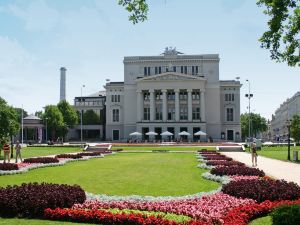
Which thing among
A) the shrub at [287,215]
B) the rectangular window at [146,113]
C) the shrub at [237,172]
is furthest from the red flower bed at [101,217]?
the rectangular window at [146,113]

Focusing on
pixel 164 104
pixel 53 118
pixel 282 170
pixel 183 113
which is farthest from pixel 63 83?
pixel 282 170

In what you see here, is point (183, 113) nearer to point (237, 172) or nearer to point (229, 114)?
point (229, 114)

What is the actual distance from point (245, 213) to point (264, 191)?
9.37ft

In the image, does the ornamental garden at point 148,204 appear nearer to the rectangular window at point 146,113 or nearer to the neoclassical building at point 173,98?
the neoclassical building at point 173,98

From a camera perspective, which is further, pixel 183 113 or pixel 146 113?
pixel 146 113

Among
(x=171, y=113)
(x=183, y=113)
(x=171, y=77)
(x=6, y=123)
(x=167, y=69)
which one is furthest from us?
(x=167, y=69)

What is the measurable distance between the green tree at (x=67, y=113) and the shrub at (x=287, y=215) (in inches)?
4017

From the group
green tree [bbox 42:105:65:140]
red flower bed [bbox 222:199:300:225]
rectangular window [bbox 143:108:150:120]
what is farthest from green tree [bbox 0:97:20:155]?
rectangular window [bbox 143:108:150:120]

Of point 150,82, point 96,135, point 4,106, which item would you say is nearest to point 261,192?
point 4,106

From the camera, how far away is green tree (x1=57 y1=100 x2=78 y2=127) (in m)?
108

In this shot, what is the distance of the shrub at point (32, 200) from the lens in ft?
39.4

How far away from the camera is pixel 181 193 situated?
16.6 m

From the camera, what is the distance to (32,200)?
1215 centimetres

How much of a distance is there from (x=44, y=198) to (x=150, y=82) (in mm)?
87869
